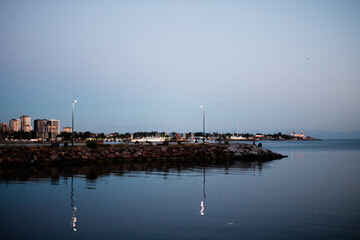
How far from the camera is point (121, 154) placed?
51500mm

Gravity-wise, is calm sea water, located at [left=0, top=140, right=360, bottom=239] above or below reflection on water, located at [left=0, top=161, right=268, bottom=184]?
above

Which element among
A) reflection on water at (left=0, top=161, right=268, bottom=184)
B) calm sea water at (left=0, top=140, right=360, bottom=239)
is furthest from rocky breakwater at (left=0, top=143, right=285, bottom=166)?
calm sea water at (left=0, top=140, right=360, bottom=239)

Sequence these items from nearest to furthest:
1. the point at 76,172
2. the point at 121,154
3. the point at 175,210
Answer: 1. the point at 175,210
2. the point at 76,172
3. the point at 121,154

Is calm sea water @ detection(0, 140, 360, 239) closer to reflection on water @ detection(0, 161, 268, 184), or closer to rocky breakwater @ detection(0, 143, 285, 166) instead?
reflection on water @ detection(0, 161, 268, 184)

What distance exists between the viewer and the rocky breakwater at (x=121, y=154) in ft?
139

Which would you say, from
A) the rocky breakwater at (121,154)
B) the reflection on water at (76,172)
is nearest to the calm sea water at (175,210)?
the reflection on water at (76,172)

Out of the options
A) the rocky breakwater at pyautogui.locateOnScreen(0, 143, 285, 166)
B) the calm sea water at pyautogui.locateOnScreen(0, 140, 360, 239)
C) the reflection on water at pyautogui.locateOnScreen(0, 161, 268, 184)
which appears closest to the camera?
the calm sea water at pyautogui.locateOnScreen(0, 140, 360, 239)

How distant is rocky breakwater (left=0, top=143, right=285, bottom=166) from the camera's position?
4234 centimetres

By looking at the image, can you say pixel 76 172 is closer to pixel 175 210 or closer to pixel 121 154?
pixel 121 154

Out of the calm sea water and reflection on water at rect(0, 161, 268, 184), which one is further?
reflection on water at rect(0, 161, 268, 184)

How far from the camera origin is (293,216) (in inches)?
624

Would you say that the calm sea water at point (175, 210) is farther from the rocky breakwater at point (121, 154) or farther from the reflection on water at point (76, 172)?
the rocky breakwater at point (121, 154)

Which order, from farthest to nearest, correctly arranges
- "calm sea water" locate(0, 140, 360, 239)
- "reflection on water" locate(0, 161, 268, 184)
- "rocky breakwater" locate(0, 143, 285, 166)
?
"rocky breakwater" locate(0, 143, 285, 166) < "reflection on water" locate(0, 161, 268, 184) < "calm sea water" locate(0, 140, 360, 239)

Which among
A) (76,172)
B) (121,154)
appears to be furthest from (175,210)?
(121,154)
